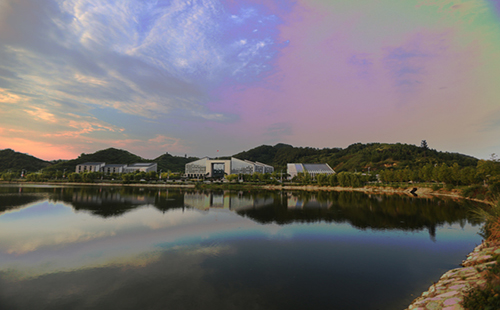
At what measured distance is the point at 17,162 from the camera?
378 feet

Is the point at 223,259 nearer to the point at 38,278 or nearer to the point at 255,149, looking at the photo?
the point at 38,278

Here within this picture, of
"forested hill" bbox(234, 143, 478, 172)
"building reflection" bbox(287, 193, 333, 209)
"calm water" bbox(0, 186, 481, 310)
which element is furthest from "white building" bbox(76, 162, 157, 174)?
"calm water" bbox(0, 186, 481, 310)

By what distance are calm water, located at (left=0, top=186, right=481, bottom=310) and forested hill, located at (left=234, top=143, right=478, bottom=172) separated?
8838cm

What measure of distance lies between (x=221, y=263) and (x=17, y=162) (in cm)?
15725

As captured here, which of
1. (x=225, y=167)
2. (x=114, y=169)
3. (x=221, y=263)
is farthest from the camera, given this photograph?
(x=114, y=169)

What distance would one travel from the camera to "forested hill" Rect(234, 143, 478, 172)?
99238 millimetres

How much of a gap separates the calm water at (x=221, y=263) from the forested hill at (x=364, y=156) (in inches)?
3480

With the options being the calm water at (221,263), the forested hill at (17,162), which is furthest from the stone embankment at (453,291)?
the forested hill at (17,162)

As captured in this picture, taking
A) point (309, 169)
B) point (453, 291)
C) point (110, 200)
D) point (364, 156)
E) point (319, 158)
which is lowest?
point (110, 200)

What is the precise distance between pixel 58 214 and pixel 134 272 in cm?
1759

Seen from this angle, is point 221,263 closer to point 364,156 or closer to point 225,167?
point 225,167

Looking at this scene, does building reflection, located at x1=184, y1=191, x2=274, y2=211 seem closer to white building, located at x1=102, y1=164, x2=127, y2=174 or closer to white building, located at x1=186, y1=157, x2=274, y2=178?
white building, located at x1=186, y1=157, x2=274, y2=178

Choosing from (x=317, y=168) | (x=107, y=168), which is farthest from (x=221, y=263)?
(x=107, y=168)

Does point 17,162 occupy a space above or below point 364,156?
below
